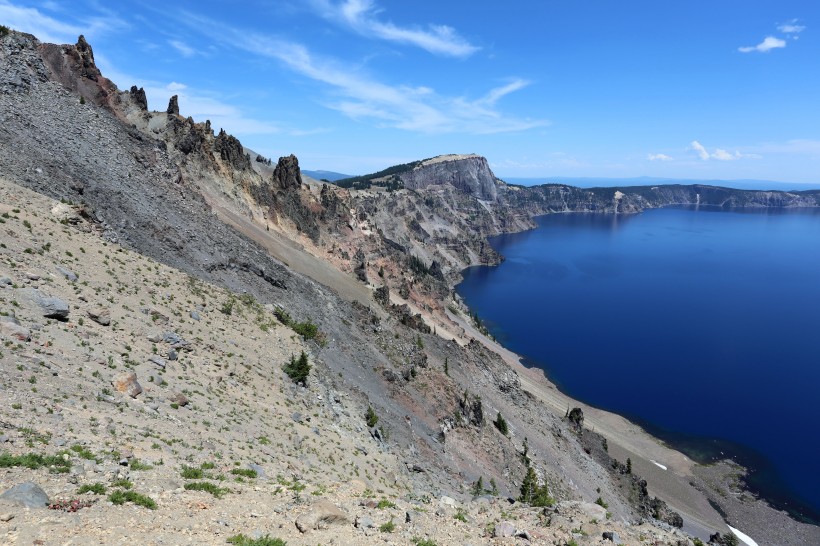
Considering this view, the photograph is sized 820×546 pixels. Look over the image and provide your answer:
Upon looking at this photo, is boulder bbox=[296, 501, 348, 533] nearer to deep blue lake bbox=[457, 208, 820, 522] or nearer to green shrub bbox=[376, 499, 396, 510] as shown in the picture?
green shrub bbox=[376, 499, 396, 510]

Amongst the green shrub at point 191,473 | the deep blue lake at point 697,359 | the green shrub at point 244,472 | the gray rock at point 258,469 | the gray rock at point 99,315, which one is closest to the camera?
the green shrub at point 191,473

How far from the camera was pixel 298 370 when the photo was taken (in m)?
36.8

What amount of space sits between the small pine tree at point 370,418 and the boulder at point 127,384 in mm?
19942

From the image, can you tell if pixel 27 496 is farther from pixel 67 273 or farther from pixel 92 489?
pixel 67 273

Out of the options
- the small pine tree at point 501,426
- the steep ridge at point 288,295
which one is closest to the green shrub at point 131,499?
the steep ridge at point 288,295

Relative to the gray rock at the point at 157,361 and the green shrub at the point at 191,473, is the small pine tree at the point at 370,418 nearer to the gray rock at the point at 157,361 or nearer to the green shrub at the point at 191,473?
the gray rock at the point at 157,361

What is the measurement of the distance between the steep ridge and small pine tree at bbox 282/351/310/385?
958 mm

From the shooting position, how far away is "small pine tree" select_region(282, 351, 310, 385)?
3656cm

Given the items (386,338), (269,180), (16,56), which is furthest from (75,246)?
(269,180)

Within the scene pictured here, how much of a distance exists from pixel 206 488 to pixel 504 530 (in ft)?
39.4

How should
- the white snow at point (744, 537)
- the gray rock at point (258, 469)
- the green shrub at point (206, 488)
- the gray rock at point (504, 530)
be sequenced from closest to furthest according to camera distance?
the green shrub at point (206, 488) → the gray rock at point (504, 530) → the gray rock at point (258, 469) → the white snow at point (744, 537)

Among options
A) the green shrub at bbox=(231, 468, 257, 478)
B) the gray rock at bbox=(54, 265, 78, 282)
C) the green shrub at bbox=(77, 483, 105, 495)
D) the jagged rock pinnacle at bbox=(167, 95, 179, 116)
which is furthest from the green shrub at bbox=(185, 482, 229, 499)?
the jagged rock pinnacle at bbox=(167, 95, 179, 116)

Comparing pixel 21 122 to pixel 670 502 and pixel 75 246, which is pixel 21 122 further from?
pixel 670 502

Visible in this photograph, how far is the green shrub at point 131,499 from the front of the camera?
588 inches
